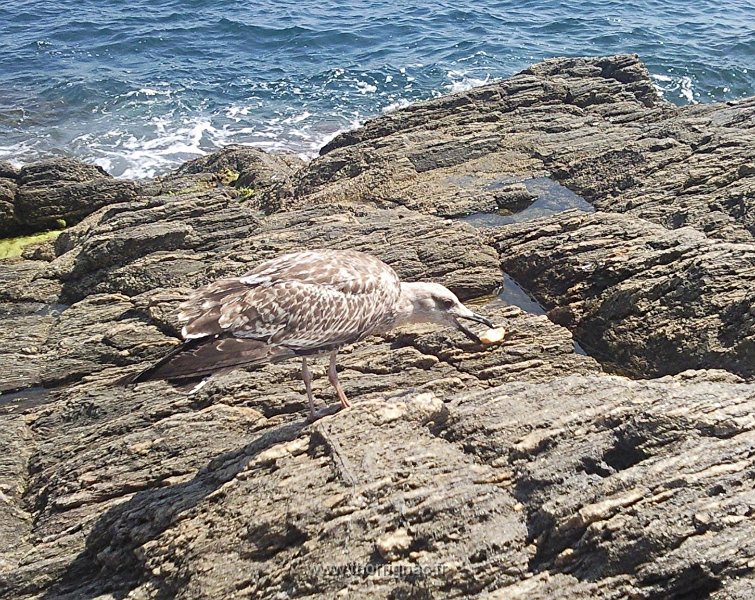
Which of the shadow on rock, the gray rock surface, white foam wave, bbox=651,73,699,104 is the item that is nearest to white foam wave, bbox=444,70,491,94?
white foam wave, bbox=651,73,699,104

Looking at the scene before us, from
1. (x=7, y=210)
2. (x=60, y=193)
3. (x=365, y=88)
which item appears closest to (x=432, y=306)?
(x=60, y=193)

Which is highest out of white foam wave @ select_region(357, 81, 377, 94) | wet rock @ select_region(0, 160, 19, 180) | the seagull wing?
Result: the seagull wing

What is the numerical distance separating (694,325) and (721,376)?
1351 mm

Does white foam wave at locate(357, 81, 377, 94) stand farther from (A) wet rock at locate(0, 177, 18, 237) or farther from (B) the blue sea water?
(A) wet rock at locate(0, 177, 18, 237)

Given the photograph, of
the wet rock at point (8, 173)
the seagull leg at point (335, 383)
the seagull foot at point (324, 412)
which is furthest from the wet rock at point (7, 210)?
the seagull foot at point (324, 412)

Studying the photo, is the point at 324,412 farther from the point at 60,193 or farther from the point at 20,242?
the point at 60,193

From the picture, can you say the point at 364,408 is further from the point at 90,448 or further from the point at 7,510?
the point at 7,510

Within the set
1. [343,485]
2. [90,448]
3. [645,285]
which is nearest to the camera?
[343,485]

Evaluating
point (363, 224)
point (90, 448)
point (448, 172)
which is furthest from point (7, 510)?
point (448, 172)

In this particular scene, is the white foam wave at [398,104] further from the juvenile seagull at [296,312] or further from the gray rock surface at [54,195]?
the juvenile seagull at [296,312]

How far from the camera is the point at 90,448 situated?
305 inches

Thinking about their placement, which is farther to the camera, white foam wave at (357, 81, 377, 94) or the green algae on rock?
white foam wave at (357, 81, 377, 94)

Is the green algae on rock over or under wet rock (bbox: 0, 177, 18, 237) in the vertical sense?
under

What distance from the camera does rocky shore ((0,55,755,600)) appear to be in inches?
205
